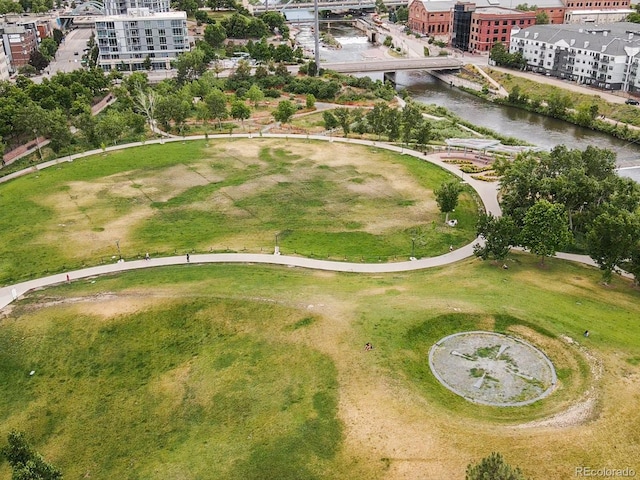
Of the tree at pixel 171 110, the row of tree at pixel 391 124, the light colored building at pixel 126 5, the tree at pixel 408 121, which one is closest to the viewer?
the row of tree at pixel 391 124

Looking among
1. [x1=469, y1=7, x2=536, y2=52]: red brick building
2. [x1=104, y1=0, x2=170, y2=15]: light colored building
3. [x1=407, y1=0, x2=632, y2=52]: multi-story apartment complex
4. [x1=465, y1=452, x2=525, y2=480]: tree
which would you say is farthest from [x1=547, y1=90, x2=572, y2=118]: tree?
[x1=104, y1=0, x2=170, y2=15]: light colored building

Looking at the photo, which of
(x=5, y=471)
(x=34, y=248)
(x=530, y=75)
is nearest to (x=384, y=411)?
(x=5, y=471)

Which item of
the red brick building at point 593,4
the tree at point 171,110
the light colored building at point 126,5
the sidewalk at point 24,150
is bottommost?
the sidewalk at point 24,150

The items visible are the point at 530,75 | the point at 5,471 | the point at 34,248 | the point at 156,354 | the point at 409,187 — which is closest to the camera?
the point at 5,471

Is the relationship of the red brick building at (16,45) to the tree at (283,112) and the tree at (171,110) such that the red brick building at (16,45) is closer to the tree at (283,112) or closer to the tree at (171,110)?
the tree at (171,110)

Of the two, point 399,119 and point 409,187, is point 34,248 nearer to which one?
point 409,187

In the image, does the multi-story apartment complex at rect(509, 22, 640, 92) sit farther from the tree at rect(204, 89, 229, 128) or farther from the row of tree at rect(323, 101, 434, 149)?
the tree at rect(204, 89, 229, 128)

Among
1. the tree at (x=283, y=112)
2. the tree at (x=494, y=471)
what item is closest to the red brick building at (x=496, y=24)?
the tree at (x=283, y=112)
